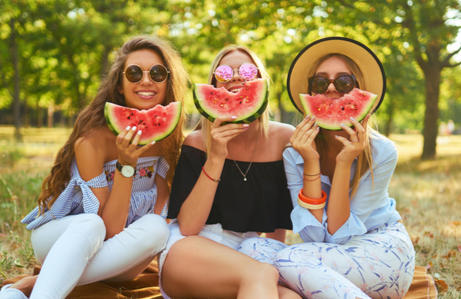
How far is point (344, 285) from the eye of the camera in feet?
7.06

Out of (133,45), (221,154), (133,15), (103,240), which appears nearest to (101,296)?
(103,240)

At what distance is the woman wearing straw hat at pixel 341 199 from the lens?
95.2 inches

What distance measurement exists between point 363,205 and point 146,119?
171 cm

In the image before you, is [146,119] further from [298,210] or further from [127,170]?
[298,210]

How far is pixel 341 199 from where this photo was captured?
101 inches

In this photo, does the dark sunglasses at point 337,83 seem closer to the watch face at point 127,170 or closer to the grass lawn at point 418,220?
the watch face at point 127,170

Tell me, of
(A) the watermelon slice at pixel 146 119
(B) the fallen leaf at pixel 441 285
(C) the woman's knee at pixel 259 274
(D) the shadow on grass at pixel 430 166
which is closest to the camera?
(C) the woman's knee at pixel 259 274

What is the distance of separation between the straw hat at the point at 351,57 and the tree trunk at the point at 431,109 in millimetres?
10252

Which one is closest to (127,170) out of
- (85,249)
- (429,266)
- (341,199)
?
(85,249)

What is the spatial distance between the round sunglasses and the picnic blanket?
1779 mm

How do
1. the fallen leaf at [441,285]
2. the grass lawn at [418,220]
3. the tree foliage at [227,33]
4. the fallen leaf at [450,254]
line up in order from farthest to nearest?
1. the tree foliage at [227,33]
2. the fallen leaf at [450,254]
3. the grass lawn at [418,220]
4. the fallen leaf at [441,285]

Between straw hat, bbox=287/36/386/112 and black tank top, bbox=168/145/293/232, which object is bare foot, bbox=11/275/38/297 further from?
straw hat, bbox=287/36/386/112

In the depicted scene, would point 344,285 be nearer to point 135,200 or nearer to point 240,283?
point 240,283

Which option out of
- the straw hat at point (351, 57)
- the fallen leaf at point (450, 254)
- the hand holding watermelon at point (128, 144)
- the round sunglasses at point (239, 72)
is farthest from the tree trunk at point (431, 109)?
the hand holding watermelon at point (128, 144)
